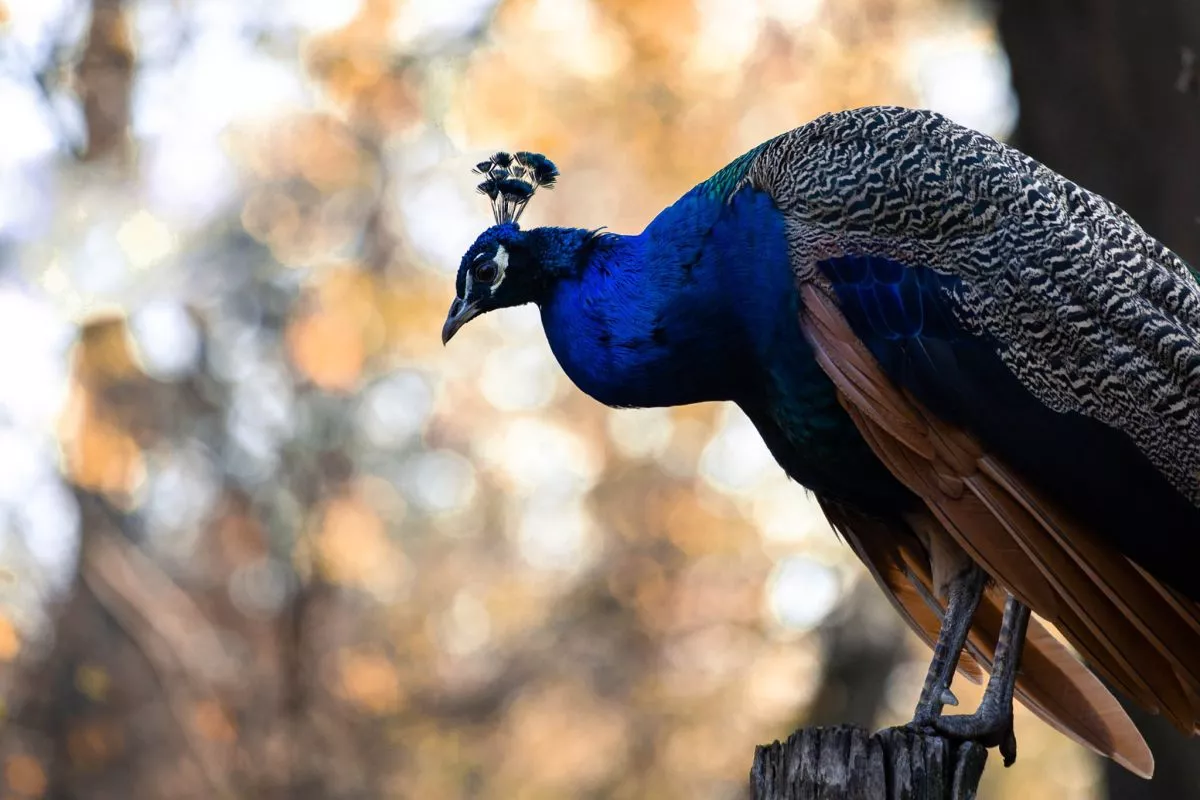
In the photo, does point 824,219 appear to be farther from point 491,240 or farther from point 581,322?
point 491,240

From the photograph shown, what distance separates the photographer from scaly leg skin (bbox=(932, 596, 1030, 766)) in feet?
10.2

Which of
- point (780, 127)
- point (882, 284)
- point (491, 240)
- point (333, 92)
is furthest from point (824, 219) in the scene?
point (333, 92)

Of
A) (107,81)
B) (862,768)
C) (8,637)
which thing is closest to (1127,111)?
(862,768)

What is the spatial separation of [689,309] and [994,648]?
1.31 metres

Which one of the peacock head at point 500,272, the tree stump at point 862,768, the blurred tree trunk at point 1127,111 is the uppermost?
the blurred tree trunk at point 1127,111

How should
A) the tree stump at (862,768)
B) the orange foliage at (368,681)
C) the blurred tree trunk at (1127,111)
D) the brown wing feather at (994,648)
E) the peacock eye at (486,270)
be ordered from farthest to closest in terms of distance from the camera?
the orange foliage at (368,681)
the blurred tree trunk at (1127,111)
the peacock eye at (486,270)
the brown wing feather at (994,648)
the tree stump at (862,768)

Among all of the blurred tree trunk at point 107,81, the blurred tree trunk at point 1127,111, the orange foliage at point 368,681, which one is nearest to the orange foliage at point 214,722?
the orange foliage at point 368,681

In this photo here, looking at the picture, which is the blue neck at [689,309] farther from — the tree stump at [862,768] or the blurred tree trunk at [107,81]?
the blurred tree trunk at [107,81]

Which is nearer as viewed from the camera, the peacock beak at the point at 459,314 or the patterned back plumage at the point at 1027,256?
the patterned back plumage at the point at 1027,256

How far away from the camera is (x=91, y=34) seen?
872 centimetres

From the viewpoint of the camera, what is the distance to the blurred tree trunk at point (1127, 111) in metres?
4.44

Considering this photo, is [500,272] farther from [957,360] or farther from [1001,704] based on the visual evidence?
[1001,704]

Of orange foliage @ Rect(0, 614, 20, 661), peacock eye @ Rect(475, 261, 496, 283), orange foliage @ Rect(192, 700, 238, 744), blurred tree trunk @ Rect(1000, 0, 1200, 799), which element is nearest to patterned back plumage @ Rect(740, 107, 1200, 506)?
peacock eye @ Rect(475, 261, 496, 283)

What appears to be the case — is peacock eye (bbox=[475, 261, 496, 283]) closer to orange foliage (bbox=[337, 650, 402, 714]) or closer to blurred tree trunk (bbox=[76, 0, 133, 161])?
blurred tree trunk (bbox=[76, 0, 133, 161])
